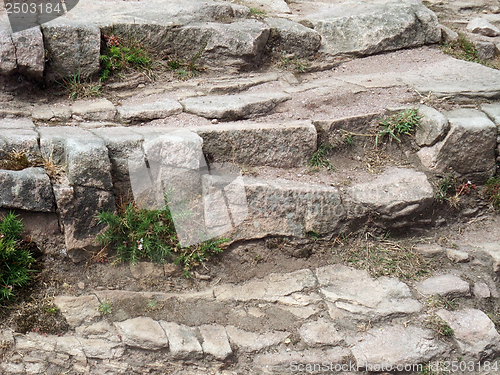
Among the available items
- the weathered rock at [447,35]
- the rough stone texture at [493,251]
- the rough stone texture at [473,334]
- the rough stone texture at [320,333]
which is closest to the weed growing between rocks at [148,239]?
the rough stone texture at [320,333]

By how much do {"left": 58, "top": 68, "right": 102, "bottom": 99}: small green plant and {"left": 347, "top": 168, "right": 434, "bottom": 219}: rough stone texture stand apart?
7.75 feet

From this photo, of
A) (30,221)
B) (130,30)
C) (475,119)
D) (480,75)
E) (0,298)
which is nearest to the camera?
(0,298)

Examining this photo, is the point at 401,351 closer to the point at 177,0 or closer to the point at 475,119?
the point at 475,119

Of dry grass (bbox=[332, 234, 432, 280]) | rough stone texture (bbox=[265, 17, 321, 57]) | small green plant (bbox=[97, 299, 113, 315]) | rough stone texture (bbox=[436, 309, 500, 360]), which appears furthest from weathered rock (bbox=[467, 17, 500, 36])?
small green plant (bbox=[97, 299, 113, 315])

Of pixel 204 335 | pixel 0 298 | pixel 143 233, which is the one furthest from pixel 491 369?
pixel 0 298

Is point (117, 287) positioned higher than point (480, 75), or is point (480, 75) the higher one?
point (480, 75)

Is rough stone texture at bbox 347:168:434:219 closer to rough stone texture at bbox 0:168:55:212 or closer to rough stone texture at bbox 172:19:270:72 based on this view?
rough stone texture at bbox 172:19:270:72

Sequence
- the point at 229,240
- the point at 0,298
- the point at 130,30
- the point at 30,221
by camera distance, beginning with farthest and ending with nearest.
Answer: the point at 130,30
the point at 229,240
the point at 30,221
the point at 0,298

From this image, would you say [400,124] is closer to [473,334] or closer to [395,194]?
[395,194]

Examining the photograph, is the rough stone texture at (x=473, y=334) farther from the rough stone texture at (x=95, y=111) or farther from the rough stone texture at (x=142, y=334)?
the rough stone texture at (x=95, y=111)

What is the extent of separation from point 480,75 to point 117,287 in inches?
159

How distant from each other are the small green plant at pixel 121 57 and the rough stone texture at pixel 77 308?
81.6 inches

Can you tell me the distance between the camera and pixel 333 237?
3750 mm

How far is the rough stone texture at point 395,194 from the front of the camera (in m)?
3.74
